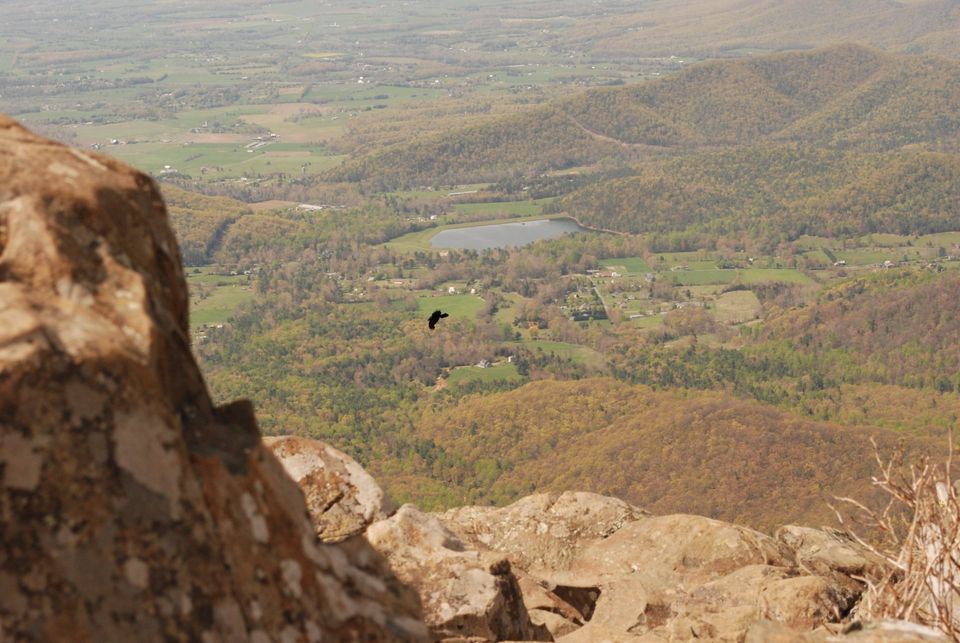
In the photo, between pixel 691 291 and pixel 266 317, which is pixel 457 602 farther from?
pixel 691 291

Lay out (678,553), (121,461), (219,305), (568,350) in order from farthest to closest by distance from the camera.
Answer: (219,305) → (568,350) → (678,553) → (121,461)

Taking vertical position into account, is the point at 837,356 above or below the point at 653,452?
below

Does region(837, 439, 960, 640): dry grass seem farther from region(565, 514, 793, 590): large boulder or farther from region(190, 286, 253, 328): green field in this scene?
region(190, 286, 253, 328): green field

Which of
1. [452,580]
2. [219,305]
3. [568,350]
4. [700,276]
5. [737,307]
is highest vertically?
[452,580]

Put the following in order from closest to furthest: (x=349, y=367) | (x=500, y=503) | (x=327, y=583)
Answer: (x=327, y=583) → (x=500, y=503) → (x=349, y=367)

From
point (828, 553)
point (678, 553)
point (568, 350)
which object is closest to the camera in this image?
point (828, 553)

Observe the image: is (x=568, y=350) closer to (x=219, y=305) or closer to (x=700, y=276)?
(x=700, y=276)

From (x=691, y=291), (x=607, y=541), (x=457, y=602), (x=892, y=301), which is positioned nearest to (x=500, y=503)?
(x=607, y=541)

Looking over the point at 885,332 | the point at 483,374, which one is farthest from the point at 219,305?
the point at 885,332
